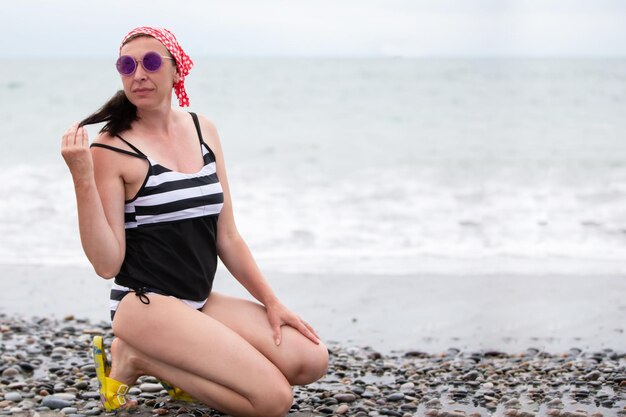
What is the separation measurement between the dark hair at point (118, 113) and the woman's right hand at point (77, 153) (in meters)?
0.42

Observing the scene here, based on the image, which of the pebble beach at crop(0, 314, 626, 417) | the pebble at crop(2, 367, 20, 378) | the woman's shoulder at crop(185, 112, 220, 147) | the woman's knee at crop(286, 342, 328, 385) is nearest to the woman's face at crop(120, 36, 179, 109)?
the woman's shoulder at crop(185, 112, 220, 147)

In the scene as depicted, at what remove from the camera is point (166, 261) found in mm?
3998

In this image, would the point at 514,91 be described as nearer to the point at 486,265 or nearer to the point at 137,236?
the point at 486,265

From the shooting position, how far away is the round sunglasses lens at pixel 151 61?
13.1 ft

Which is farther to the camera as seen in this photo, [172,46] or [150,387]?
[150,387]

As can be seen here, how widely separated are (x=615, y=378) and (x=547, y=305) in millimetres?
2225

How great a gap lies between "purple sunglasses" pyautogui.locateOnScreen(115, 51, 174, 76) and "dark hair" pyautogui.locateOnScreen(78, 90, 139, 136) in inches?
7.4

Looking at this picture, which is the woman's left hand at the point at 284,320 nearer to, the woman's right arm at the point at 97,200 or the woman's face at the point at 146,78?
the woman's right arm at the point at 97,200

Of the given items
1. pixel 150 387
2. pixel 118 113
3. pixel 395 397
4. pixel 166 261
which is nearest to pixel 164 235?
pixel 166 261

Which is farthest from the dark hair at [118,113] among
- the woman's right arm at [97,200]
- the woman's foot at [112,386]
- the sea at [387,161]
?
the sea at [387,161]

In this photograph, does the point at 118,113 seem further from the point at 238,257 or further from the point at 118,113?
the point at 238,257

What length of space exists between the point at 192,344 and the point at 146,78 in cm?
128

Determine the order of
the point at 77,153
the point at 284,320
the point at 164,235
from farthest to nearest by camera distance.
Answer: the point at 284,320, the point at 164,235, the point at 77,153

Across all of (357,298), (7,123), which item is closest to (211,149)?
(357,298)
